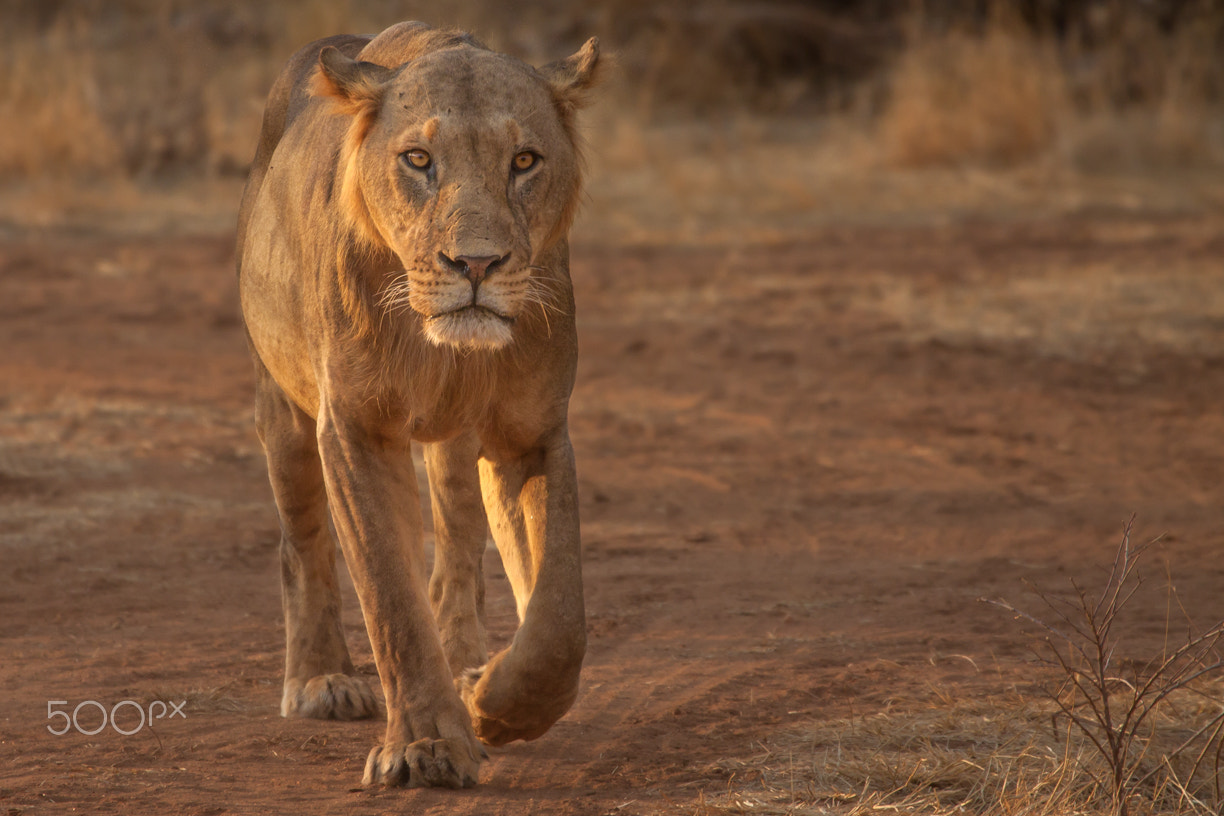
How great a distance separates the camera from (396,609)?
362 centimetres

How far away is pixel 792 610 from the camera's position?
5.31 metres

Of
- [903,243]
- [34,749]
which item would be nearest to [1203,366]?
[903,243]

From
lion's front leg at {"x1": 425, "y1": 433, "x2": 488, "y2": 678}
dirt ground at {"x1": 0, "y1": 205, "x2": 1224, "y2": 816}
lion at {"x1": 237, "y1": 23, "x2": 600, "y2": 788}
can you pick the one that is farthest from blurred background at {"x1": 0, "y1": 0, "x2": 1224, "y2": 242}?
lion at {"x1": 237, "y1": 23, "x2": 600, "y2": 788}

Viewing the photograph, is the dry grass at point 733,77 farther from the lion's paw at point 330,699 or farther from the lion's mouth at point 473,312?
the lion's mouth at point 473,312

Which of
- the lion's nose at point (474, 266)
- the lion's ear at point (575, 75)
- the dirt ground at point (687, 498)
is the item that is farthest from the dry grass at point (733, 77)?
the lion's nose at point (474, 266)

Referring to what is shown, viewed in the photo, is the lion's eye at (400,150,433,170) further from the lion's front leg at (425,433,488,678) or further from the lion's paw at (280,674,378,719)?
the lion's paw at (280,674,378,719)

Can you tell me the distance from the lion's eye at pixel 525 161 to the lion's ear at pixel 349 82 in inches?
15.3

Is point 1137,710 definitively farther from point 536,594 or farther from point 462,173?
point 462,173

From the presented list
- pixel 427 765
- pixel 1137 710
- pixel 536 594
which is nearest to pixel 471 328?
pixel 536 594

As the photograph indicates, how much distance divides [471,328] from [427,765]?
3.18ft

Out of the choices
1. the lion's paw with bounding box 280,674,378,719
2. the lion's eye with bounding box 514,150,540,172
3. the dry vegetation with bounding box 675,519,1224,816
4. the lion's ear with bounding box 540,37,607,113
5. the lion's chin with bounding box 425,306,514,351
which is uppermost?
the lion's ear with bounding box 540,37,607,113

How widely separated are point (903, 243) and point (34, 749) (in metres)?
9.42

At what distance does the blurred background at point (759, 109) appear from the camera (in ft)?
44.3

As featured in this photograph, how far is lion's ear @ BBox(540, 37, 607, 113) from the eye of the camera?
3774 mm
